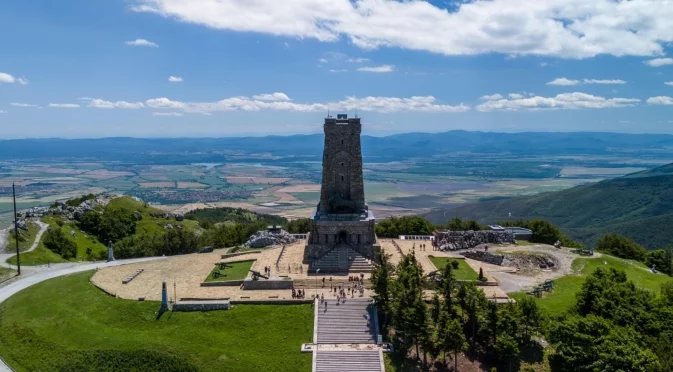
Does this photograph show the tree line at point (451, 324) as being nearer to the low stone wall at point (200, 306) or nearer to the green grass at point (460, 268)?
the green grass at point (460, 268)

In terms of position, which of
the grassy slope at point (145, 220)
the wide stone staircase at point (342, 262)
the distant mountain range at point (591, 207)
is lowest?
the distant mountain range at point (591, 207)

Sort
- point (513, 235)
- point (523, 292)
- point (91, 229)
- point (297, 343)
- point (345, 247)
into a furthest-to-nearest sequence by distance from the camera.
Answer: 1. point (91, 229)
2. point (513, 235)
3. point (345, 247)
4. point (523, 292)
5. point (297, 343)

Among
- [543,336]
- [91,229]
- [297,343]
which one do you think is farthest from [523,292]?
[91,229]

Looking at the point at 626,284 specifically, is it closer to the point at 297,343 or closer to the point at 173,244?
the point at 297,343

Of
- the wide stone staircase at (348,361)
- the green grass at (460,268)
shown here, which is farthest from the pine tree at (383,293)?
the green grass at (460,268)

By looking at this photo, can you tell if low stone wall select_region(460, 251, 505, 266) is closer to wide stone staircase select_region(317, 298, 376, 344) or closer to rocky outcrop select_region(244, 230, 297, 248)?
wide stone staircase select_region(317, 298, 376, 344)
